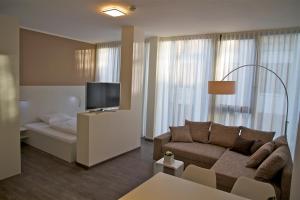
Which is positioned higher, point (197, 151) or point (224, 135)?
point (224, 135)

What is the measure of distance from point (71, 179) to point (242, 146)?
9.93 feet

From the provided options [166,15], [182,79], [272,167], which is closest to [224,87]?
[272,167]

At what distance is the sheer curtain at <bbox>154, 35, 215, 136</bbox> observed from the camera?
16.2 feet

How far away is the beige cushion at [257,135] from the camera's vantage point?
3.78 m

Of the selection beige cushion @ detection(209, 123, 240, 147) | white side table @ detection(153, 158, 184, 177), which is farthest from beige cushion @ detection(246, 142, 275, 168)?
white side table @ detection(153, 158, 184, 177)

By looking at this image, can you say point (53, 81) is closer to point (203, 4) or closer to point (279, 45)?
point (203, 4)

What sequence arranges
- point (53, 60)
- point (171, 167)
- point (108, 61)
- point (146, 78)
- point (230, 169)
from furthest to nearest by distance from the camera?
point (108, 61) → point (146, 78) → point (53, 60) → point (171, 167) → point (230, 169)

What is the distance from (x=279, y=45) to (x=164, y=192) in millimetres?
3899

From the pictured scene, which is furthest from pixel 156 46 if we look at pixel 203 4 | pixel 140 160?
pixel 140 160

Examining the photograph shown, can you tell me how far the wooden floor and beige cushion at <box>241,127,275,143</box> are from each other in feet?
6.37

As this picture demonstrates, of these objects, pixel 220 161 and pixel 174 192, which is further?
pixel 220 161

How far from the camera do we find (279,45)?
13.6 feet

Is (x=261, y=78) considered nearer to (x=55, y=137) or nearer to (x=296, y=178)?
(x=296, y=178)

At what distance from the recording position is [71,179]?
3441 millimetres
